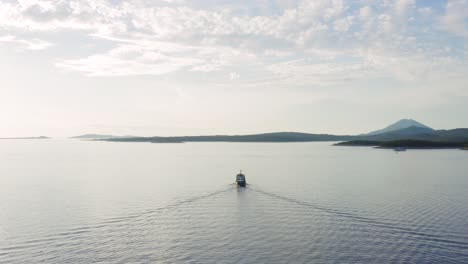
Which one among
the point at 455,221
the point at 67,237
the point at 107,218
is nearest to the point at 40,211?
the point at 107,218

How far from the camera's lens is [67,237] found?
40156 mm

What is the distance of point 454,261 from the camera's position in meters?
32.6

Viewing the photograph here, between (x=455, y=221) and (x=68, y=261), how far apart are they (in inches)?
1598

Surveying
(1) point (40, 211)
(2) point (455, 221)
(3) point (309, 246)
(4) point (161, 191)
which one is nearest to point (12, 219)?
(1) point (40, 211)

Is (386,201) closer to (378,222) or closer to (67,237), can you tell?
(378,222)

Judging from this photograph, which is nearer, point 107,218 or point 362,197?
point 107,218

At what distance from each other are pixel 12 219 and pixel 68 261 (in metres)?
20.3

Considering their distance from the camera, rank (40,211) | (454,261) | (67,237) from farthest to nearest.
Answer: (40,211), (67,237), (454,261)

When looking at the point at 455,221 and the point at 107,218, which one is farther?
the point at 107,218

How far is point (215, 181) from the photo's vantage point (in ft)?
287

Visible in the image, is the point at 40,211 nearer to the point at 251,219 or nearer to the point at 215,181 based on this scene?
the point at 251,219

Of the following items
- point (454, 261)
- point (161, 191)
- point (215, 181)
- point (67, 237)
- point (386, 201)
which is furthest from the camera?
point (215, 181)

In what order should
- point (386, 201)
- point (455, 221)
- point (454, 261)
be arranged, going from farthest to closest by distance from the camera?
1. point (386, 201)
2. point (455, 221)
3. point (454, 261)

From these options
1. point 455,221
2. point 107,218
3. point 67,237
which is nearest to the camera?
point 67,237
